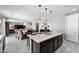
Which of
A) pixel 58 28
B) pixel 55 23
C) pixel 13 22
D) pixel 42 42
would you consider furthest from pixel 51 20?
pixel 13 22

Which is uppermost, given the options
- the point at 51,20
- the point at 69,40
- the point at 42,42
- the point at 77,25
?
the point at 51,20

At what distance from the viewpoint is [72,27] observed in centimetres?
644

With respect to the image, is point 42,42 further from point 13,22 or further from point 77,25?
point 13,22

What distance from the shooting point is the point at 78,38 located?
6.14 meters

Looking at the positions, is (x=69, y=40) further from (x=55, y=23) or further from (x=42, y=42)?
(x=42, y=42)

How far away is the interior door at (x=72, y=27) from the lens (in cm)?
618

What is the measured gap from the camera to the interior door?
243 inches
